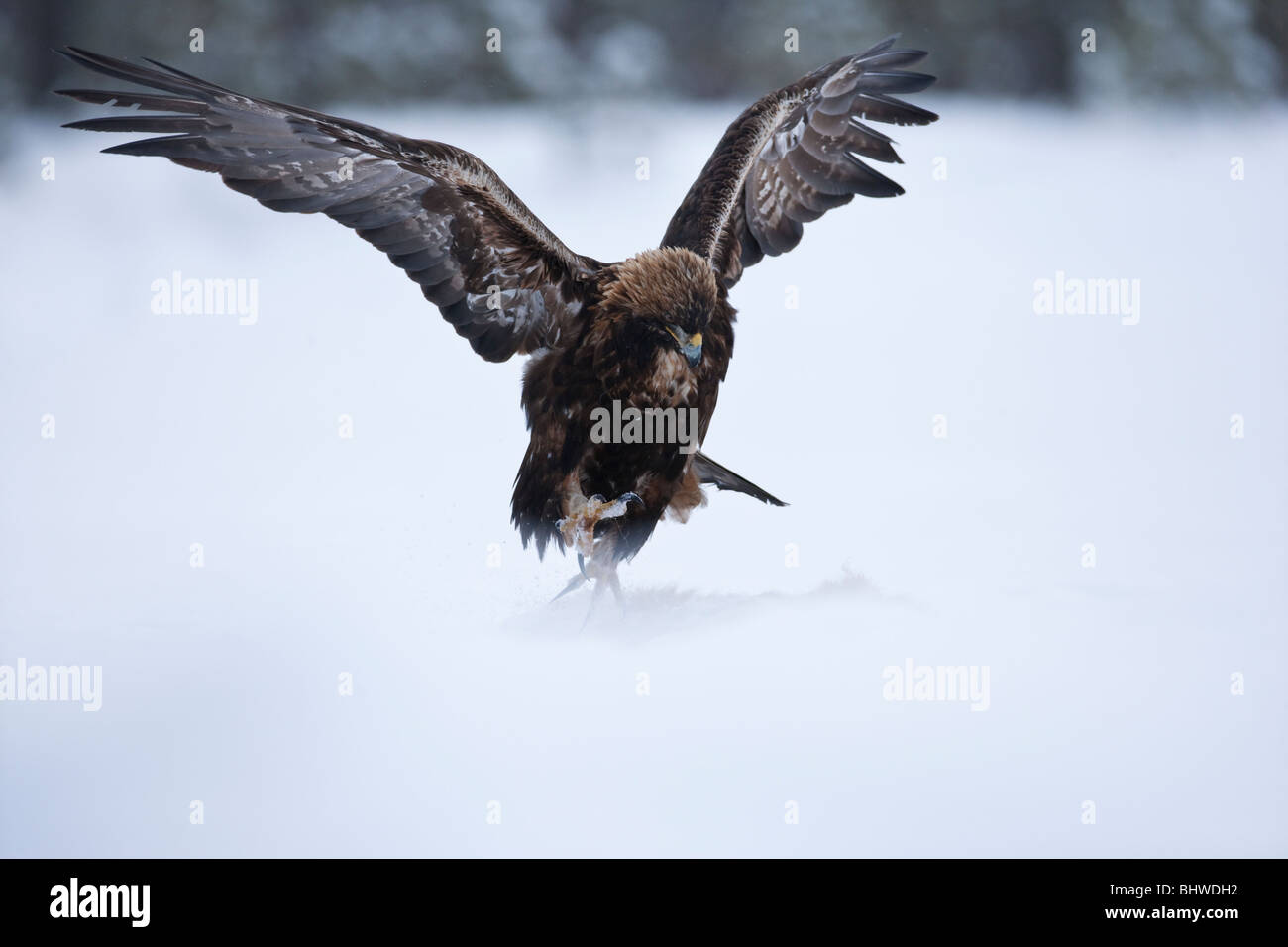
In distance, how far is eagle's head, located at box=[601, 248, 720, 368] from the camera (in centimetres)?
266

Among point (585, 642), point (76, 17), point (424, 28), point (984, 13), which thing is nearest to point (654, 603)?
point (585, 642)

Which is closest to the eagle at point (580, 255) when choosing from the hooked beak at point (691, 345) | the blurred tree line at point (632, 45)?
the hooked beak at point (691, 345)

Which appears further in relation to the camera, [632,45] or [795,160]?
[632,45]

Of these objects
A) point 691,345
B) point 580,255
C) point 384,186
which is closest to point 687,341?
point 691,345

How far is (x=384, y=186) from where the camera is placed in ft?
8.71

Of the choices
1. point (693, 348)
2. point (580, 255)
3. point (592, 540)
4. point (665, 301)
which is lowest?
point (592, 540)

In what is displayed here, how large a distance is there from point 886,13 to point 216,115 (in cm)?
223

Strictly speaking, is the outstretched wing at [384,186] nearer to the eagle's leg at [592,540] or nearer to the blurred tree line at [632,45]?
the eagle's leg at [592,540]

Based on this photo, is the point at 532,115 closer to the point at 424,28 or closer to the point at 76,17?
the point at 424,28

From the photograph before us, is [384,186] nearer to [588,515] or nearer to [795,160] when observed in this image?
[588,515]

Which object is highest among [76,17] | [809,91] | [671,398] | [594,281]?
[76,17]

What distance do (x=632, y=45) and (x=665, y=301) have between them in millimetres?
1553

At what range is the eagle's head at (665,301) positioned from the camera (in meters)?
2.66

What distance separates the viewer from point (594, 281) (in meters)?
2.80
